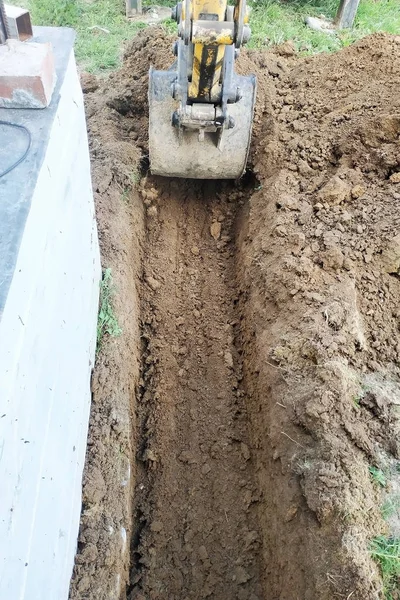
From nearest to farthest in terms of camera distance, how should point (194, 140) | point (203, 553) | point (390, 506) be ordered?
1. point (390, 506)
2. point (203, 553)
3. point (194, 140)

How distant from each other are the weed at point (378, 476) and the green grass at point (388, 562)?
294mm

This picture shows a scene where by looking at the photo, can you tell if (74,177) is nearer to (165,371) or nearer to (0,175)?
(0,175)

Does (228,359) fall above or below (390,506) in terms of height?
below

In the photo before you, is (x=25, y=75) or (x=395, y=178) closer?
(x=25, y=75)

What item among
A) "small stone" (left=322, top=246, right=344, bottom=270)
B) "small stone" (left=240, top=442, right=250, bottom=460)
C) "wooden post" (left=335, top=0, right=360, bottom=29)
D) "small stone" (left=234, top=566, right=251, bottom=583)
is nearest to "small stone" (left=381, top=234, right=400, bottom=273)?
"small stone" (left=322, top=246, right=344, bottom=270)

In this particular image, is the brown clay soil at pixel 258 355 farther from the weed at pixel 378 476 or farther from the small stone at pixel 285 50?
the small stone at pixel 285 50

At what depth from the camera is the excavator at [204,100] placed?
3.18m

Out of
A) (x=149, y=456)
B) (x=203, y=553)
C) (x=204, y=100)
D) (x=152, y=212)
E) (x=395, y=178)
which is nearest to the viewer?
(x=203, y=553)

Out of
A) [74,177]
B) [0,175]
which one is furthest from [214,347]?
[0,175]

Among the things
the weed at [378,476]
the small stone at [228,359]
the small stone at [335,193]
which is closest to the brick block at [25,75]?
the small stone at [228,359]

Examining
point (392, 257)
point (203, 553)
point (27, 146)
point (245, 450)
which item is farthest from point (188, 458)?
point (27, 146)

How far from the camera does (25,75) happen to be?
195 cm

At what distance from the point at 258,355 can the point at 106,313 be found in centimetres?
118

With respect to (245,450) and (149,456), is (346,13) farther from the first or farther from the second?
(149,456)
